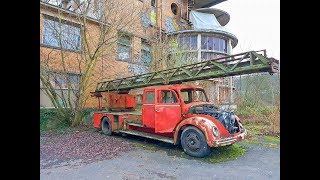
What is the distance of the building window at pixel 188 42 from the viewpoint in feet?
8.57

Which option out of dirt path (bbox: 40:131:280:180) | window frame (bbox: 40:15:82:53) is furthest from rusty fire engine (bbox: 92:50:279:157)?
window frame (bbox: 40:15:82:53)

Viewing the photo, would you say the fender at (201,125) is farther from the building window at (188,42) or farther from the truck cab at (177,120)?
the building window at (188,42)

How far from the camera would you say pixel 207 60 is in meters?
2.41

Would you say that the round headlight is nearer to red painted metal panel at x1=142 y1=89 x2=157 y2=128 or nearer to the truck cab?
the truck cab

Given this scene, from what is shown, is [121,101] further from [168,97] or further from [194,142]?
[194,142]

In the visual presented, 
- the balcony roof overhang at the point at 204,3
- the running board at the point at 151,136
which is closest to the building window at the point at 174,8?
the balcony roof overhang at the point at 204,3

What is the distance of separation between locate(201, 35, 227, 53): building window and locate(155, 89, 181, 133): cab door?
30.4 inches

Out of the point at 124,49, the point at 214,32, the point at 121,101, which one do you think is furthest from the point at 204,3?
the point at 121,101

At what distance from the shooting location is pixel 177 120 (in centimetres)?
274

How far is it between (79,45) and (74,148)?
1484 mm
